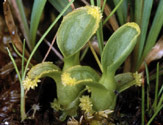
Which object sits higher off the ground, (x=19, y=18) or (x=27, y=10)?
(x=27, y=10)

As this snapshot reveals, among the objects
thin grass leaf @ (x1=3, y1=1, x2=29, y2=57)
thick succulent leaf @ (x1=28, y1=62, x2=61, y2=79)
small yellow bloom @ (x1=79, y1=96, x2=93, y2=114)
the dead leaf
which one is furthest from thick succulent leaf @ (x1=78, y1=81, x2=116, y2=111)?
thin grass leaf @ (x1=3, y1=1, x2=29, y2=57)

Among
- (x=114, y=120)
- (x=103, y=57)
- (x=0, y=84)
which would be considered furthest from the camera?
(x=0, y=84)

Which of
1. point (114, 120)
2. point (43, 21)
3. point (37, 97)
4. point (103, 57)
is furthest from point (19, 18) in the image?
point (114, 120)

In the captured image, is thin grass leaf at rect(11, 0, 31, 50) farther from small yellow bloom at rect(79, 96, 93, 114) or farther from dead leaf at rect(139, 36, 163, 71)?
dead leaf at rect(139, 36, 163, 71)

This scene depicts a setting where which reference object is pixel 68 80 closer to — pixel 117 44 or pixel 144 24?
pixel 117 44

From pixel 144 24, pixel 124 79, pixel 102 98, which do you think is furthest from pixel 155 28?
pixel 102 98

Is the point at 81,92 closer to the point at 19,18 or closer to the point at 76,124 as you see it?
the point at 76,124
